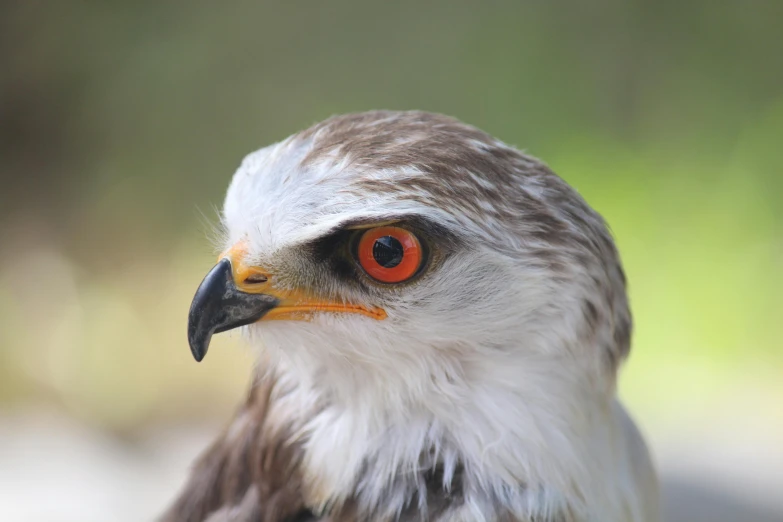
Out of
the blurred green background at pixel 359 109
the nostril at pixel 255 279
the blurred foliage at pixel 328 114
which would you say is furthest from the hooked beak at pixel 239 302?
the blurred foliage at pixel 328 114

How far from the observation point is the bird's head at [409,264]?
4.65ft

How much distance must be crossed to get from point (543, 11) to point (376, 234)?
180 inches

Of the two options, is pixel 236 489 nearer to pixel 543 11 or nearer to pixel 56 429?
pixel 56 429

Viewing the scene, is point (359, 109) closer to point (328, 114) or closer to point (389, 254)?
point (328, 114)

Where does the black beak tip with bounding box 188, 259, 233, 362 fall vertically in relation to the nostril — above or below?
below

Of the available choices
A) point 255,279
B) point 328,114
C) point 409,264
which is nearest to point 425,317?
point 409,264

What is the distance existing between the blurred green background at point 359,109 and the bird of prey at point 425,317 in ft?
8.95

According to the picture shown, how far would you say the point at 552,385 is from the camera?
154 centimetres

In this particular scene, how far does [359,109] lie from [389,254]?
439 centimetres

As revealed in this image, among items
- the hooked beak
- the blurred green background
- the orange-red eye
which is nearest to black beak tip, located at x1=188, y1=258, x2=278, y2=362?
the hooked beak

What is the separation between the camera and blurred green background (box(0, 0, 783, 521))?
4.81 meters

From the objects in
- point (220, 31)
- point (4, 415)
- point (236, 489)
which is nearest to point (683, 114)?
point (220, 31)

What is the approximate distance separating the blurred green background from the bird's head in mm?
2849

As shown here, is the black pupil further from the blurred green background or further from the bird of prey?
the blurred green background
